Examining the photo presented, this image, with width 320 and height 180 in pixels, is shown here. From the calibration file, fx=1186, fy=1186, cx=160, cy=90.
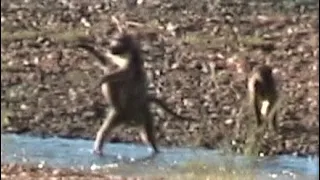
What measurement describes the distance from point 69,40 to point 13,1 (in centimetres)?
31

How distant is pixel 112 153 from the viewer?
380 cm

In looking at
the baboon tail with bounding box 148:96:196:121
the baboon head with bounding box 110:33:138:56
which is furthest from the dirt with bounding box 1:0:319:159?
the baboon head with bounding box 110:33:138:56

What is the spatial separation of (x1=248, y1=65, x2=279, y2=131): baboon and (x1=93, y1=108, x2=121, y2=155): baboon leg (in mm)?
520

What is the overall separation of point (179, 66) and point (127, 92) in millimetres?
747

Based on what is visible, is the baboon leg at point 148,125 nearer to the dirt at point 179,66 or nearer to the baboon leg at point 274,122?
the dirt at point 179,66

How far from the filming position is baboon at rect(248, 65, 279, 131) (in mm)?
4172

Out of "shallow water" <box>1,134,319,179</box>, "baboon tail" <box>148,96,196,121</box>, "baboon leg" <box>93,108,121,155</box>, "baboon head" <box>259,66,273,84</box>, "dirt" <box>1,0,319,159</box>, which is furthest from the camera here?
"baboon head" <box>259,66,273,84</box>

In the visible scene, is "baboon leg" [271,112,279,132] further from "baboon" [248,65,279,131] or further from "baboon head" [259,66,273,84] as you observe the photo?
"baboon head" [259,66,273,84]

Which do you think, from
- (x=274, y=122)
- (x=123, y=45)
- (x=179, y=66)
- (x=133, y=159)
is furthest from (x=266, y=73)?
(x=133, y=159)

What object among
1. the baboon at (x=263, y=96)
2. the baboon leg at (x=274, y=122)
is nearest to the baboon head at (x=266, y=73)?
the baboon at (x=263, y=96)

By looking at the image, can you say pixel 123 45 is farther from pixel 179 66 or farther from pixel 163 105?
pixel 179 66

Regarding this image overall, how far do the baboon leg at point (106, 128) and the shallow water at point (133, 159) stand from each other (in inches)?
1.0

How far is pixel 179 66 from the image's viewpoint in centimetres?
479

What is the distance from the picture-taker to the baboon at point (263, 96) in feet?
13.7
